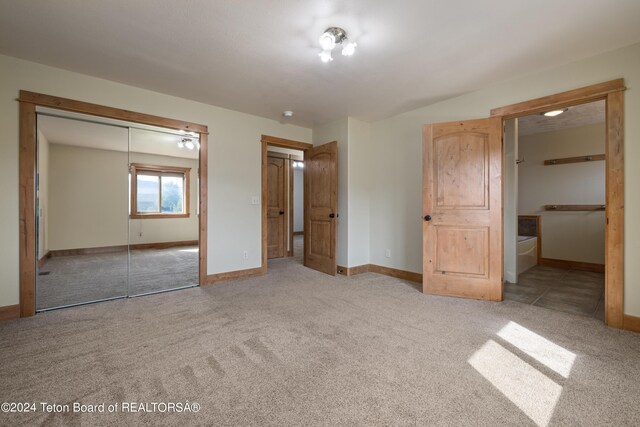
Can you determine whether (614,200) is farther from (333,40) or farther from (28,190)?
(28,190)

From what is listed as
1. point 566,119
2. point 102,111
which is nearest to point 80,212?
point 102,111

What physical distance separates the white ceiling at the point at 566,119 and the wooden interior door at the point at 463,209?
1.70 metres

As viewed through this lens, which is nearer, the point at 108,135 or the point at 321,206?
the point at 108,135

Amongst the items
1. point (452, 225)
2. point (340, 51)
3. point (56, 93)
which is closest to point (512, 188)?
point (452, 225)

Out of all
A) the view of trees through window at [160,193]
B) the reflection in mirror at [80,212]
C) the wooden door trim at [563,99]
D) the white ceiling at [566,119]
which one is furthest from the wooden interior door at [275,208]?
the white ceiling at [566,119]

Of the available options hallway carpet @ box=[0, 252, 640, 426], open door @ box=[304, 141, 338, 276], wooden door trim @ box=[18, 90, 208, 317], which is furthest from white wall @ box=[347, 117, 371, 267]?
wooden door trim @ box=[18, 90, 208, 317]

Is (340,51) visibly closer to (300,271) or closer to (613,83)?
(613,83)

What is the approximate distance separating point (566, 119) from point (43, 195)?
281 inches

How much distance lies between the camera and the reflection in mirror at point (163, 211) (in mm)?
3539

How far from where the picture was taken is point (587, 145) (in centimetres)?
483

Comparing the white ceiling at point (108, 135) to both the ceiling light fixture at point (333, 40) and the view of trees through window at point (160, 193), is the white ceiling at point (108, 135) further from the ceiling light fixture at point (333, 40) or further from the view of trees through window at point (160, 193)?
the ceiling light fixture at point (333, 40)

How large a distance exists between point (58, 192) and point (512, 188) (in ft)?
18.2

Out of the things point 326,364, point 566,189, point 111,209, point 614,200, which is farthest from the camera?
point 566,189

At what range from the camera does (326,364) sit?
1.86m
